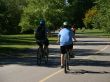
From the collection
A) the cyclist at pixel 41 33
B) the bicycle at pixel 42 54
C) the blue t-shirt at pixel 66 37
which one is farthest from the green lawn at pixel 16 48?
the blue t-shirt at pixel 66 37

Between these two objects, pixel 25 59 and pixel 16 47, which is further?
pixel 16 47

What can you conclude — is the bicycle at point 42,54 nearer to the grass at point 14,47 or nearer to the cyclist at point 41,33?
the cyclist at point 41,33

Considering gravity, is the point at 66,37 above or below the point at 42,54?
above

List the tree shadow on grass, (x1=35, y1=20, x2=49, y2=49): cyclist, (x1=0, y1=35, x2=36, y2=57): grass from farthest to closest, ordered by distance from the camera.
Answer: (x1=0, y1=35, x2=36, y2=57): grass
the tree shadow on grass
(x1=35, y1=20, x2=49, y2=49): cyclist

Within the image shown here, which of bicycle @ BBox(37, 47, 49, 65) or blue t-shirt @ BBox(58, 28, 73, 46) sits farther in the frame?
bicycle @ BBox(37, 47, 49, 65)

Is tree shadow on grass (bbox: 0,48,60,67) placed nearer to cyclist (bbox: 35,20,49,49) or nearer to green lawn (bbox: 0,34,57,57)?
green lawn (bbox: 0,34,57,57)

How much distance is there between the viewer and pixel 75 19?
114 meters

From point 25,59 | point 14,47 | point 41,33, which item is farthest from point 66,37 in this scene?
point 14,47

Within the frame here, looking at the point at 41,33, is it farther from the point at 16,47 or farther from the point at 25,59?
the point at 16,47

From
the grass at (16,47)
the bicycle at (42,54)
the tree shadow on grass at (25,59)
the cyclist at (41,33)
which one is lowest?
the grass at (16,47)

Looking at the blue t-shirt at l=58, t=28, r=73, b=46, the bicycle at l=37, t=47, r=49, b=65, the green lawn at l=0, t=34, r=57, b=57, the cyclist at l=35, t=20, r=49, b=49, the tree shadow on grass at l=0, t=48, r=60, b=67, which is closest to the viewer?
the blue t-shirt at l=58, t=28, r=73, b=46

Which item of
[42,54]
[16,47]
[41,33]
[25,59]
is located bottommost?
[16,47]

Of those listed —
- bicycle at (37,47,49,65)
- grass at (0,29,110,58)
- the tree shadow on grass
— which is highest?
bicycle at (37,47,49,65)

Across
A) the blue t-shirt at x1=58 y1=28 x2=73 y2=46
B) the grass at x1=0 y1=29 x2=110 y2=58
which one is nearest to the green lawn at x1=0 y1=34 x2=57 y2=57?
the grass at x1=0 y1=29 x2=110 y2=58
